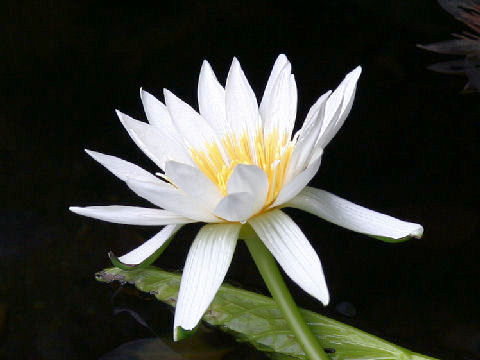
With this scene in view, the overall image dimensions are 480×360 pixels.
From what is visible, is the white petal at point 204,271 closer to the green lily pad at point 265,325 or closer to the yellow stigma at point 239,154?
the yellow stigma at point 239,154

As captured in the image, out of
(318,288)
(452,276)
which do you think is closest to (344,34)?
(452,276)

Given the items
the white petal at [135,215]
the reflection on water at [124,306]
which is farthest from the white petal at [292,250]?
the reflection on water at [124,306]

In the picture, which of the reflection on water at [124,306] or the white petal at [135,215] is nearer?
the white petal at [135,215]

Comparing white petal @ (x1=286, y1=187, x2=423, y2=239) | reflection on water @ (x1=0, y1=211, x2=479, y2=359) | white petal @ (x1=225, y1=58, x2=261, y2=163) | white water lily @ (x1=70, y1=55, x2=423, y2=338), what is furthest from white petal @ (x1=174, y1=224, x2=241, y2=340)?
reflection on water @ (x1=0, y1=211, x2=479, y2=359)

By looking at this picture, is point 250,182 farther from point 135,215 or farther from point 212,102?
point 212,102

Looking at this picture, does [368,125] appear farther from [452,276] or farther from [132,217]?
[132,217]

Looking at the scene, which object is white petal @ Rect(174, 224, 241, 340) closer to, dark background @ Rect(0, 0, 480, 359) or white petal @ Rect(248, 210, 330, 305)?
white petal @ Rect(248, 210, 330, 305)

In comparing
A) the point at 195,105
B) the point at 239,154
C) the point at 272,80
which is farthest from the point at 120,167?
the point at 195,105
